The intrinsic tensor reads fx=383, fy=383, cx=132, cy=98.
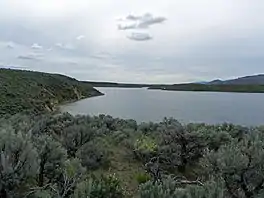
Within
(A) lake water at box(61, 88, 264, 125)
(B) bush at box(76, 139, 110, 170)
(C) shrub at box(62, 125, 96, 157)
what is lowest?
(A) lake water at box(61, 88, 264, 125)

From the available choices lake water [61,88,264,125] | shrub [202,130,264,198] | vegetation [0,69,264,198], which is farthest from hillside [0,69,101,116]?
shrub [202,130,264,198]

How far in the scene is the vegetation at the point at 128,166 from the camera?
251 inches

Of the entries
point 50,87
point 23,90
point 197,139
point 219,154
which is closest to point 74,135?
point 197,139

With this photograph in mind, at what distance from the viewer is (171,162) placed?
10.6 meters

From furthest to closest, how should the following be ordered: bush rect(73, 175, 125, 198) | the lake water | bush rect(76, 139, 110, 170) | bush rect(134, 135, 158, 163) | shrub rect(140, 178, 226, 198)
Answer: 1. the lake water
2. bush rect(134, 135, 158, 163)
3. bush rect(76, 139, 110, 170)
4. bush rect(73, 175, 125, 198)
5. shrub rect(140, 178, 226, 198)

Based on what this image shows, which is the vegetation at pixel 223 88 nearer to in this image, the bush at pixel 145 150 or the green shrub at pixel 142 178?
the bush at pixel 145 150

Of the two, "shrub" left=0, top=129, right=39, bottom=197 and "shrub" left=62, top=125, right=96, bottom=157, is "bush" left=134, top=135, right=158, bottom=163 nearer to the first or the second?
"shrub" left=62, top=125, right=96, bottom=157

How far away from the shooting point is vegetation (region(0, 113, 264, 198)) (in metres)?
6.36

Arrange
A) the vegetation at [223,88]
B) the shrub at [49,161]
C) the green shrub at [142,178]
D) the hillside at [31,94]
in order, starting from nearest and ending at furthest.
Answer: the shrub at [49,161]
the green shrub at [142,178]
the hillside at [31,94]
the vegetation at [223,88]

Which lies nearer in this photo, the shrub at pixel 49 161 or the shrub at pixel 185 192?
the shrub at pixel 185 192

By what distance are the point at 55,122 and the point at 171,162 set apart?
691cm

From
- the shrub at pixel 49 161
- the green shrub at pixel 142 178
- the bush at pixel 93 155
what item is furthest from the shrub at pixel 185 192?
the bush at pixel 93 155

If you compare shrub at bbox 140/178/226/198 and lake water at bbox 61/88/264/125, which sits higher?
shrub at bbox 140/178/226/198

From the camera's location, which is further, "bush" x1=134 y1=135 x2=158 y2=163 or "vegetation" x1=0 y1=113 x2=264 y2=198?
"bush" x1=134 y1=135 x2=158 y2=163
